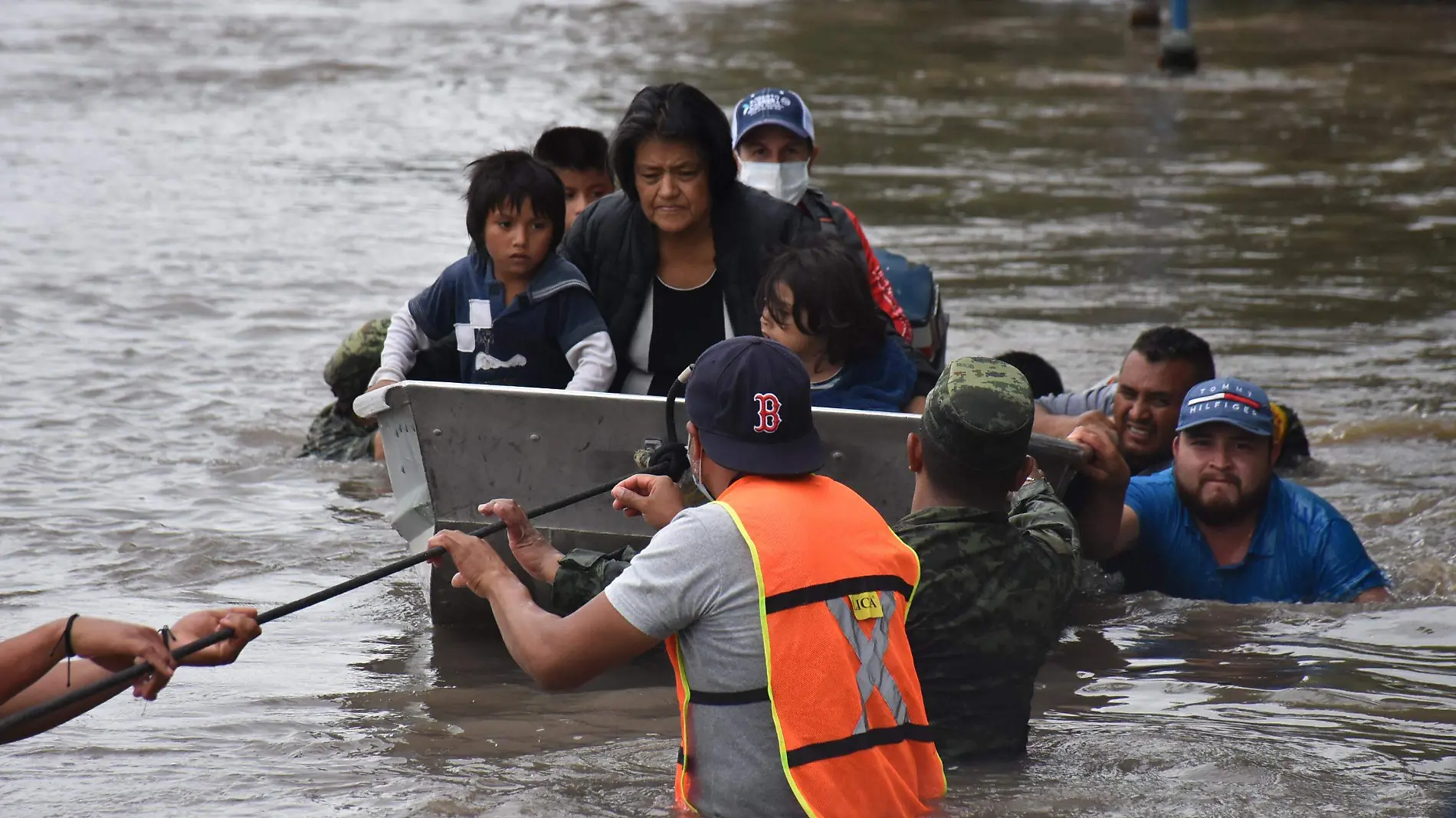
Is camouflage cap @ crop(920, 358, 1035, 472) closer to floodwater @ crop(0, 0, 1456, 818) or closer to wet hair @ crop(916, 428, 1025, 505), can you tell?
wet hair @ crop(916, 428, 1025, 505)

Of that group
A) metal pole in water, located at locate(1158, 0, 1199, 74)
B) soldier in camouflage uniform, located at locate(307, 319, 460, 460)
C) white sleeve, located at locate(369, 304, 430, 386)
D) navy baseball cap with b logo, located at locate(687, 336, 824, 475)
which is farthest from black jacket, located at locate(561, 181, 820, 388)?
metal pole in water, located at locate(1158, 0, 1199, 74)

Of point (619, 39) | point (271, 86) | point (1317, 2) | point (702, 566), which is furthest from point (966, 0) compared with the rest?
point (702, 566)

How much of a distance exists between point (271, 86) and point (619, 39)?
825cm

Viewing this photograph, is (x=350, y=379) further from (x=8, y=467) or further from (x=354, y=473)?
(x=8, y=467)

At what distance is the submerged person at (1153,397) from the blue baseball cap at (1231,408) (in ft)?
1.75

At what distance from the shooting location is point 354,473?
949 centimetres

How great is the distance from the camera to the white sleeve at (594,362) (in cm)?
614

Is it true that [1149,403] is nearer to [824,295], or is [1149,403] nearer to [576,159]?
[824,295]

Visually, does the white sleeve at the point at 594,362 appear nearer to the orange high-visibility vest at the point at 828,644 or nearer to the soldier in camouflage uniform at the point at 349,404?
the soldier in camouflage uniform at the point at 349,404

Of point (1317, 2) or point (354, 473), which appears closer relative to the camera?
point (354, 473)

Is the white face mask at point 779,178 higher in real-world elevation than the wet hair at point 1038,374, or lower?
higher

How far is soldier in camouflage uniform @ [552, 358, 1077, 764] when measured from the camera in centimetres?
443

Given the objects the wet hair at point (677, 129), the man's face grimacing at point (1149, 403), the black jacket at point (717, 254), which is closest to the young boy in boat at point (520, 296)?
the black jacket at point (717, 254)

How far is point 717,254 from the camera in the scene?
6340 mm
